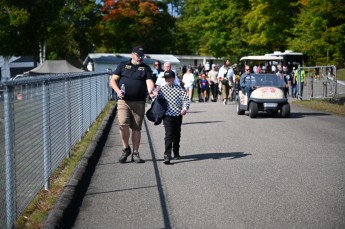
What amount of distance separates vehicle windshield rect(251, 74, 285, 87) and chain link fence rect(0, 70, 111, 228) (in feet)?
36.7

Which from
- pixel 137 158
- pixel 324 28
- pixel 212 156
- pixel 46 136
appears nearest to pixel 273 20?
pixel 324 28

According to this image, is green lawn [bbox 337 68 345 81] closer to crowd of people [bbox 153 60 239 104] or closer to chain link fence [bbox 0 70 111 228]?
crowd of people [bbox 153 60 239 104]

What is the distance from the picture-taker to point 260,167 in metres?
10.5

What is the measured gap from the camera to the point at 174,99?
37.6 ft

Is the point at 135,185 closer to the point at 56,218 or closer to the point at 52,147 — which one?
the point at 52,147

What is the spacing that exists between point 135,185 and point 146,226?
2455mm

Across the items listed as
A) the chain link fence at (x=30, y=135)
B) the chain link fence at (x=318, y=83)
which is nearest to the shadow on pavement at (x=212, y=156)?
the chain link fence at (x=30, y=135)

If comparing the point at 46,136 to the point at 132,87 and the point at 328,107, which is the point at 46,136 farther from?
the point at 328,107

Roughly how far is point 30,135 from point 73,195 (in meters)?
1.14

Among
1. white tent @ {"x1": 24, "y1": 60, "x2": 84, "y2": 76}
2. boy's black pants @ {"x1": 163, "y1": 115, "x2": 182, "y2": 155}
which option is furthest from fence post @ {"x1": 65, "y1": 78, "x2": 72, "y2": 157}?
white tent @ {"x1": 24, "y1": 60, "x2": 84, "y2": 76}

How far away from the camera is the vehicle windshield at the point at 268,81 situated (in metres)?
21.7

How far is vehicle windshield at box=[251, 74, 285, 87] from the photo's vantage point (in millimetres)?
21719

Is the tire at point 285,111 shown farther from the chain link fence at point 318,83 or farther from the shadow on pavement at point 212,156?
the shadow on pavement at point 212,156

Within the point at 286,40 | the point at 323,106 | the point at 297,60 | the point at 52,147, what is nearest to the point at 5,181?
the point at 52,147
